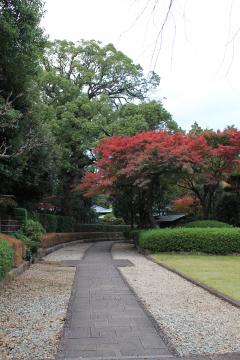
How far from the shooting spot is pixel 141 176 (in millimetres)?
24094

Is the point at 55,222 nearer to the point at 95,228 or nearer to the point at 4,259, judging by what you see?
the point at 95,228

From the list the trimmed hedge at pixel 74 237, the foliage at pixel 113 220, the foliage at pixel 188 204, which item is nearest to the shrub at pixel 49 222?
the trimmed hedge at pixel 74 237

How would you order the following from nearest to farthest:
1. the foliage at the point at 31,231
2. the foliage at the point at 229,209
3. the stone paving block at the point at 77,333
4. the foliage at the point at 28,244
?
the stone paving block at the point at 77,333 → the foliage at the point at 28,244 → the foliage at the point at 31,231 → the foliage at the point at 229,209

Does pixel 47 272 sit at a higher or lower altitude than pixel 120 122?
lower

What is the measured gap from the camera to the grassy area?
11.6 meters

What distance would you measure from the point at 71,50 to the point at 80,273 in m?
24.1

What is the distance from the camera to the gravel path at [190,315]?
20.1 ft

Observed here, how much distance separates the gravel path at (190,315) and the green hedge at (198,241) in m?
8.81

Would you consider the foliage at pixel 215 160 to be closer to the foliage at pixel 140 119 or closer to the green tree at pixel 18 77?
the foliage at pixel 140 119

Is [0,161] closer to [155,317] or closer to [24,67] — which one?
[24,67]

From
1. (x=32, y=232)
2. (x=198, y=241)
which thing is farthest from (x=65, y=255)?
(x=198, y=241)

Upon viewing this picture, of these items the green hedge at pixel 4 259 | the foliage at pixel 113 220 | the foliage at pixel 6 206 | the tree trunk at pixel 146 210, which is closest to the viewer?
the green hedge at pixel 4 259

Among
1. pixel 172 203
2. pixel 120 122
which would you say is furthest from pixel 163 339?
pixel 172 203

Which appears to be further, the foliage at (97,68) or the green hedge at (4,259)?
the foliage at (97,68)
